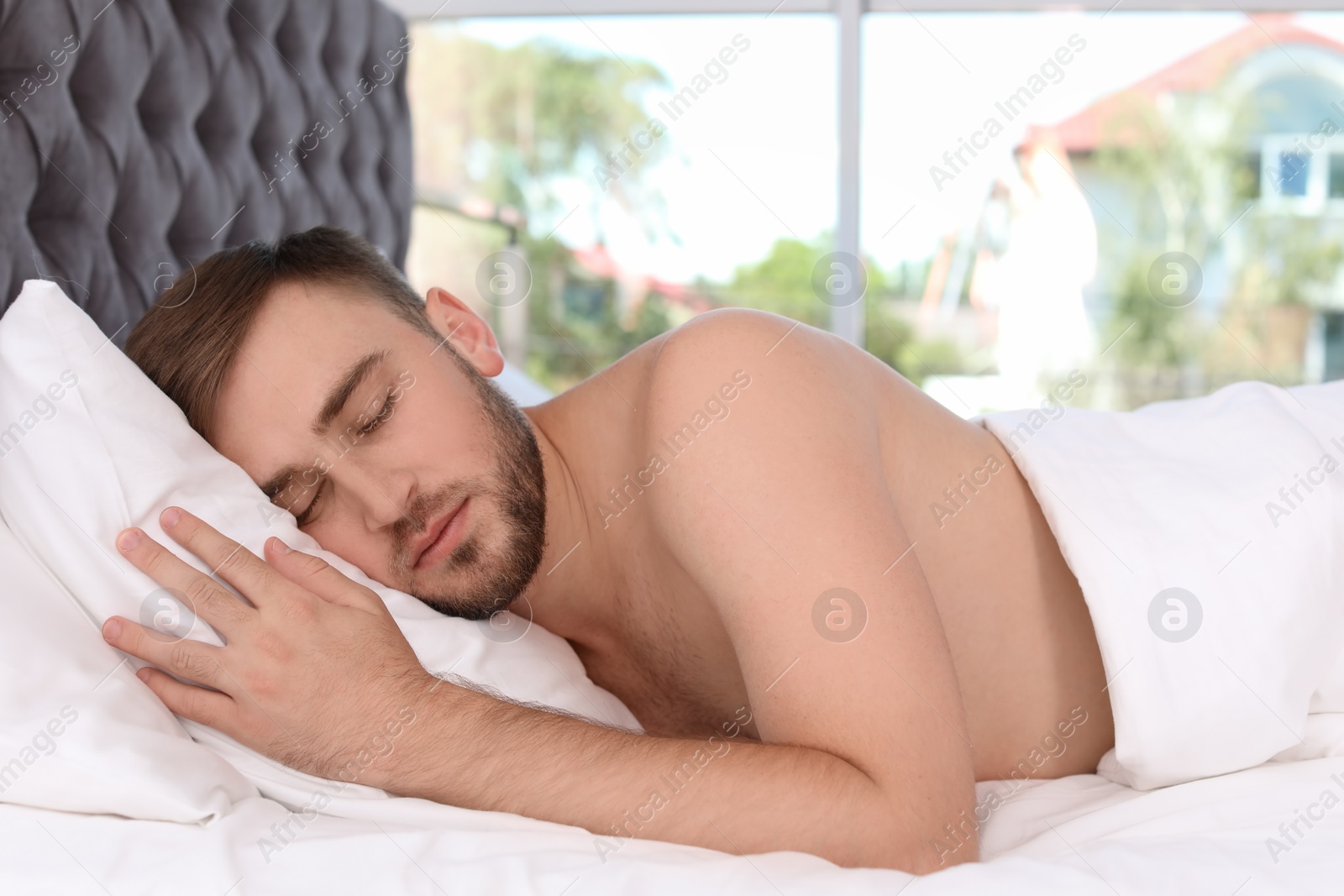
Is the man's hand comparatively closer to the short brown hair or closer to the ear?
the short brown hair

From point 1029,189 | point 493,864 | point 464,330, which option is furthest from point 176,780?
point 1029,189

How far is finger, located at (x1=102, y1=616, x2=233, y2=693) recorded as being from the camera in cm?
92

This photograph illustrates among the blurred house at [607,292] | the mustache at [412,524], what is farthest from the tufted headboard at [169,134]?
the blurred house at [607,292]

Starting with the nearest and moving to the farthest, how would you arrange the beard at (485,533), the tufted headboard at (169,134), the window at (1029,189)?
the beard at (485,533) < the tufted headboard at (169,134) < the window at (1029,189)

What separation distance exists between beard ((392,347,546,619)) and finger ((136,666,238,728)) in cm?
26

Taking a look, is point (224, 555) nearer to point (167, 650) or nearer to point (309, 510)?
point (167, 650)

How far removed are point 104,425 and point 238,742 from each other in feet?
1.09

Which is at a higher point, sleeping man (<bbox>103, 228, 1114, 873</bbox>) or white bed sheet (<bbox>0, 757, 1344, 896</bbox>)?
sleeping man (<bbox>103, 228, 1114, 873</bbox>)

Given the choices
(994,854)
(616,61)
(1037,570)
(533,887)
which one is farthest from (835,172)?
(616,61)

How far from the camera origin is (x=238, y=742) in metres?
0.94

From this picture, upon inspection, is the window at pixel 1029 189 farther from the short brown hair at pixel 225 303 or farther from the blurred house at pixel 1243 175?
the short brown hair at pixel 225 303

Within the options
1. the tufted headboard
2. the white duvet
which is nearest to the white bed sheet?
the white duvet

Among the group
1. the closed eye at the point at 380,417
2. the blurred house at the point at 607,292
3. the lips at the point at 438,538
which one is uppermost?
the closed eye at the point at 380,417

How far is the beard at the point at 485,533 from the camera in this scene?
3.73 ft
